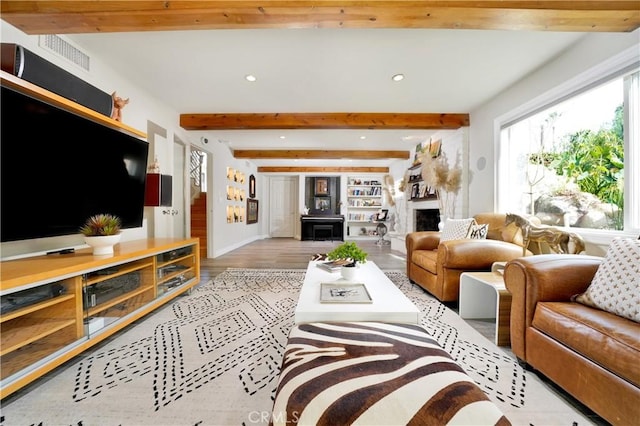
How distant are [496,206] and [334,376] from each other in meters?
3.34

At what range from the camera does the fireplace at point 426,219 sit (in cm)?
534

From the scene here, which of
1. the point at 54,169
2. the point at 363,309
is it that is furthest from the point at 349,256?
the point at 54,169

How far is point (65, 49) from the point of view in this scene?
84.7 inches

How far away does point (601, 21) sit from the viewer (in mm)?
1729

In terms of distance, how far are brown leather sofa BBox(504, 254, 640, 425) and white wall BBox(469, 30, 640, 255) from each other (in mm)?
1095

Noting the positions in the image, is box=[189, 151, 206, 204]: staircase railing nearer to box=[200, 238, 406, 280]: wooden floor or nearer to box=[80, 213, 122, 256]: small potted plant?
box=[200, 238, 406, 280]: wooden floor

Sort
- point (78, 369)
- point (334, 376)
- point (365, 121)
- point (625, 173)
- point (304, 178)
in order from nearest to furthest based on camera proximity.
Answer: point (334, 376)
point (78, 369)
point (625, 173)
point (365, 121)
point (304, 178)

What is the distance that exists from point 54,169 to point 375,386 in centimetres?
229

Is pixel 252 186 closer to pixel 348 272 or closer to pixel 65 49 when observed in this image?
pixel 65 49

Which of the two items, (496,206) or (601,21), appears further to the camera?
(496,206)

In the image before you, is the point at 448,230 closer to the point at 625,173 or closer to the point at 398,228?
the point at 625,173

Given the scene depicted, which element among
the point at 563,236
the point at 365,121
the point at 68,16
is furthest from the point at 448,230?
the point at 68,16

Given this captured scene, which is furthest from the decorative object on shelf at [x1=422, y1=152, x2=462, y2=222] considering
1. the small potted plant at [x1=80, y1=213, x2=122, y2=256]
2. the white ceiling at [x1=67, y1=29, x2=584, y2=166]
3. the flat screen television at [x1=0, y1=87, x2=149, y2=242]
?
the small potted plant at [x1=80, y1=213, x2=122, y2=256]

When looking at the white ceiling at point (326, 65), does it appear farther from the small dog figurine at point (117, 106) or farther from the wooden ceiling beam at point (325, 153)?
the wooden ceiling beam at point (325, 153)
